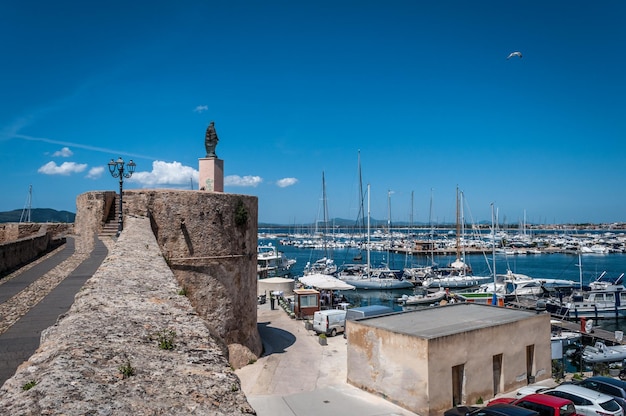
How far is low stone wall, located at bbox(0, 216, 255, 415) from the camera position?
2.48 m

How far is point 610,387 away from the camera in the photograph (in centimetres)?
1447

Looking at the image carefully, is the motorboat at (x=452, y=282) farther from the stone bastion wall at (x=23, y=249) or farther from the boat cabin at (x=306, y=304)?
the stone bastion wall at (x=23, y=249)

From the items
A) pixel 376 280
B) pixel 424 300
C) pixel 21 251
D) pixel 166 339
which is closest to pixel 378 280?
pixel 376 280

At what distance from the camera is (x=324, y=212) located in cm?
5841

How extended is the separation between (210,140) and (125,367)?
54.8 ft

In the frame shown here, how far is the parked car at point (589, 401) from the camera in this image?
1283cm

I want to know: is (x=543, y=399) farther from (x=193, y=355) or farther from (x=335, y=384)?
(x=193, y=355)

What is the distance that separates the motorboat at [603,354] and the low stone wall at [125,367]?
25273mm

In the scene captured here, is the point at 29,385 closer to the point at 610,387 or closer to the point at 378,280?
the point at 610,387

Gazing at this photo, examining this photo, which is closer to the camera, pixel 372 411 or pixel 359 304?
pixel 372 411

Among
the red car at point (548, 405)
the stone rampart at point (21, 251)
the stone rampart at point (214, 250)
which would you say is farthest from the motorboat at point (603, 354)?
the stone rampart at point (21, 251)

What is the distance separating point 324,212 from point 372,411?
4492 cm

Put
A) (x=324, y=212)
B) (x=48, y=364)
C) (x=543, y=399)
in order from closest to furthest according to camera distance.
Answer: (x=48, y=364) → (x=543, y=399) → (x=324, y=212)

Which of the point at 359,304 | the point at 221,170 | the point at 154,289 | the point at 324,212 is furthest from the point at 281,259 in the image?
the point at 154,289
